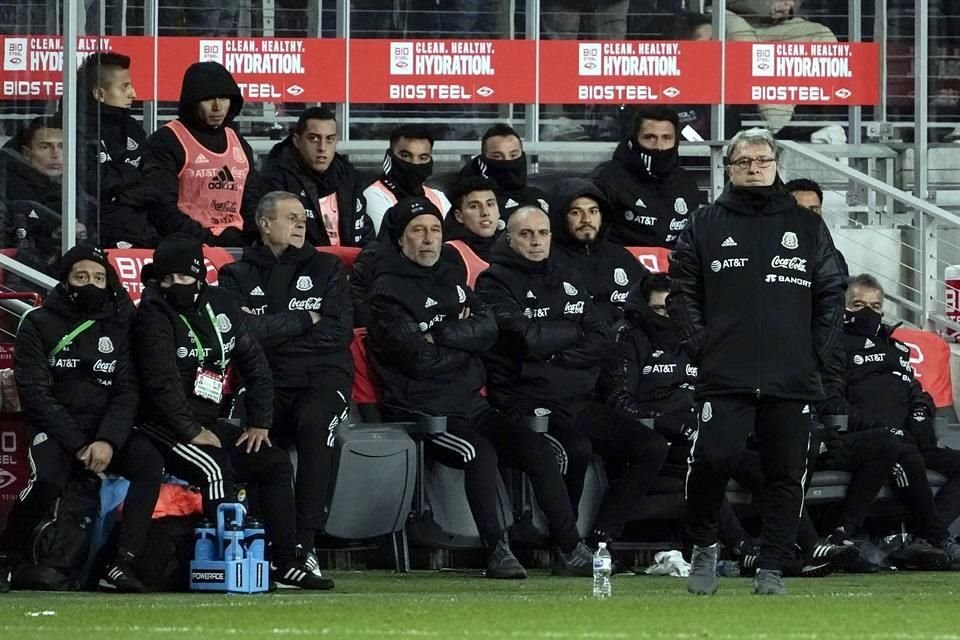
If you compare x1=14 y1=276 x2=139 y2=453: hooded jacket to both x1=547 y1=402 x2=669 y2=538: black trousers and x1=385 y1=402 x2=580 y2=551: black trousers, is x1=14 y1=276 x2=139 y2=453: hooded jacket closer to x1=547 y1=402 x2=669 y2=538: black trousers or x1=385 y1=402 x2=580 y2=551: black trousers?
x1=385 y1=402 x2=580 y2=551: black trousers

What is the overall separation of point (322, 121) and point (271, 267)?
5.09ft

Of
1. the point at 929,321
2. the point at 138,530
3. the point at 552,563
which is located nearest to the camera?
the point at 138,530

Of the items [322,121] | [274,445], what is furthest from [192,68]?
[274,445]

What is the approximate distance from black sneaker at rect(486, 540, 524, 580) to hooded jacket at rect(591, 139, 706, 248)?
2895mm

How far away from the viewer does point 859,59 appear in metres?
15.8

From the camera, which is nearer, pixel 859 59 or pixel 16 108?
pixel 16 108

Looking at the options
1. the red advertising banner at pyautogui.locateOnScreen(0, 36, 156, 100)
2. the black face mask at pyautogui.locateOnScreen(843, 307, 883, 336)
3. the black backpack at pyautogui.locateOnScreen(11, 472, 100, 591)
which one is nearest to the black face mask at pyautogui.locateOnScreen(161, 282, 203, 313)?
the black backpack at pyautogui.locateOnScreen(11, 472, 100, 591)

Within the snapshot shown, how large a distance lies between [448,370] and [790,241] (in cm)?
258

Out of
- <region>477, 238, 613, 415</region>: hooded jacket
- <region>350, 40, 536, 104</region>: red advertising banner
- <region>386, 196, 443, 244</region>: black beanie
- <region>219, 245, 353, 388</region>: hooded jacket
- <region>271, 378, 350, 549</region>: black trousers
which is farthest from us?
<region>350, 40, 536, 104</region>: red advertising banner

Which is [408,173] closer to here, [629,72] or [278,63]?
[278,63]

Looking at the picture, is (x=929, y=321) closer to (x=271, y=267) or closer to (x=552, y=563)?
(x=552, y=563)

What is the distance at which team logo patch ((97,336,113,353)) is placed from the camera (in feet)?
33.5

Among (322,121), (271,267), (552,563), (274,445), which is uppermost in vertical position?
(322,121)

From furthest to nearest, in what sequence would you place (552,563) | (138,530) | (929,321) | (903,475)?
(929,321), (903,475), (552,563), (138,530)
